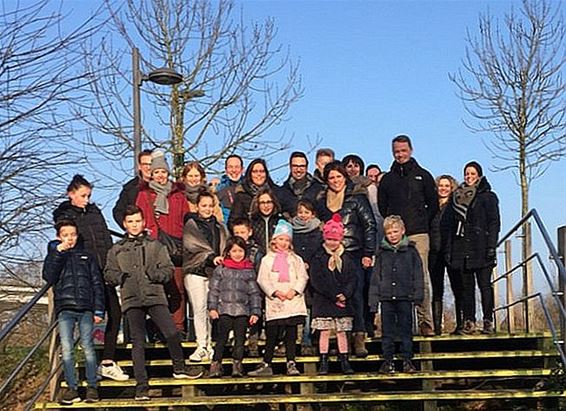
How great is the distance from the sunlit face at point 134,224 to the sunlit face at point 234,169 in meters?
1.64

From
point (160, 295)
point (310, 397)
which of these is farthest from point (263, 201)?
point (310, 397)

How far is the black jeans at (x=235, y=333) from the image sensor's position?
A: 24.9 feet

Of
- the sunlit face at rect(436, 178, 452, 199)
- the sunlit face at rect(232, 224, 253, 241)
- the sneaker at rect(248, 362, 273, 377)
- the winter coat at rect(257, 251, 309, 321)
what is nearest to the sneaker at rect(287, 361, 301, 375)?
the sneaker at rect(248, 362, 273, 377)

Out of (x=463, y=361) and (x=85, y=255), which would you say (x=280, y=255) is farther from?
(x=463, y=361)

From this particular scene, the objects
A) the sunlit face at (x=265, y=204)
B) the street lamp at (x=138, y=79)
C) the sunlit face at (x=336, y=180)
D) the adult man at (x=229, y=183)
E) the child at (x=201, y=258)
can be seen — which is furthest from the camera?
the street lamp at (x=138, y=79)

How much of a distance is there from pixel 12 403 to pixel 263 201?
3545 mm

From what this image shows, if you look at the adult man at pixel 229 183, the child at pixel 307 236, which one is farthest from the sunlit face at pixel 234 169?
the child at pixel 307 236

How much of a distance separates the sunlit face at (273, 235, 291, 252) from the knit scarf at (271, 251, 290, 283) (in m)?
0.04

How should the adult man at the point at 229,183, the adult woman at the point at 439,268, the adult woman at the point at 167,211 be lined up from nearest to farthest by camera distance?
the adult woman at the point at 167,211, the adult woman at the point at 439,268, the adult man at the point at 229,183

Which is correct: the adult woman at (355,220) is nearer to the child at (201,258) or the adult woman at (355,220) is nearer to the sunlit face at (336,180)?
the sunlit face at (336,180)

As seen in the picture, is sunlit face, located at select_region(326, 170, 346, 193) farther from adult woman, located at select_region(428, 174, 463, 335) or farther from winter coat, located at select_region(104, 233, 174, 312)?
winter coat, located at select_region(104, 233, 174, 312)

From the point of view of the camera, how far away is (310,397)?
7238 mm

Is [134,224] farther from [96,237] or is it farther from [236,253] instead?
[236,253]

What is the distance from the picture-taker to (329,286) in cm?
766
